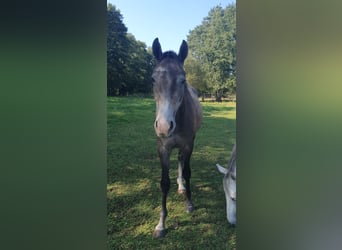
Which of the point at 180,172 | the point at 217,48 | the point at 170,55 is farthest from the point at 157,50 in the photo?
the point at 180,172

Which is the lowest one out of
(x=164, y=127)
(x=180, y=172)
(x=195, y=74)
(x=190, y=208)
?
(x=190, y=208)

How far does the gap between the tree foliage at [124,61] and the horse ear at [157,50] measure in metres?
0.04

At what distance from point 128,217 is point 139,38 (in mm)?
1193

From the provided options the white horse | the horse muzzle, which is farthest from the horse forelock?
the white horse

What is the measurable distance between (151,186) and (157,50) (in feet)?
3.02

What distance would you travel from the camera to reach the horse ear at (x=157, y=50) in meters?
2.04

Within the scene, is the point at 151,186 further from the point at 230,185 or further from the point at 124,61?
the point at 124,61

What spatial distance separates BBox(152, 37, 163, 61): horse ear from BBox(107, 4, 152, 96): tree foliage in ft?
0.13

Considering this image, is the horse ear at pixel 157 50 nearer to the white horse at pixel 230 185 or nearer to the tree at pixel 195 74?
the tree at pixel 195 74

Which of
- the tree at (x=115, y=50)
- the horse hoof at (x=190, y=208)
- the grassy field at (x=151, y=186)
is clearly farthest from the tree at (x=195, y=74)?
the horse hoof at (x=190, y=208)

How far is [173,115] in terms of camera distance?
2.06 m
